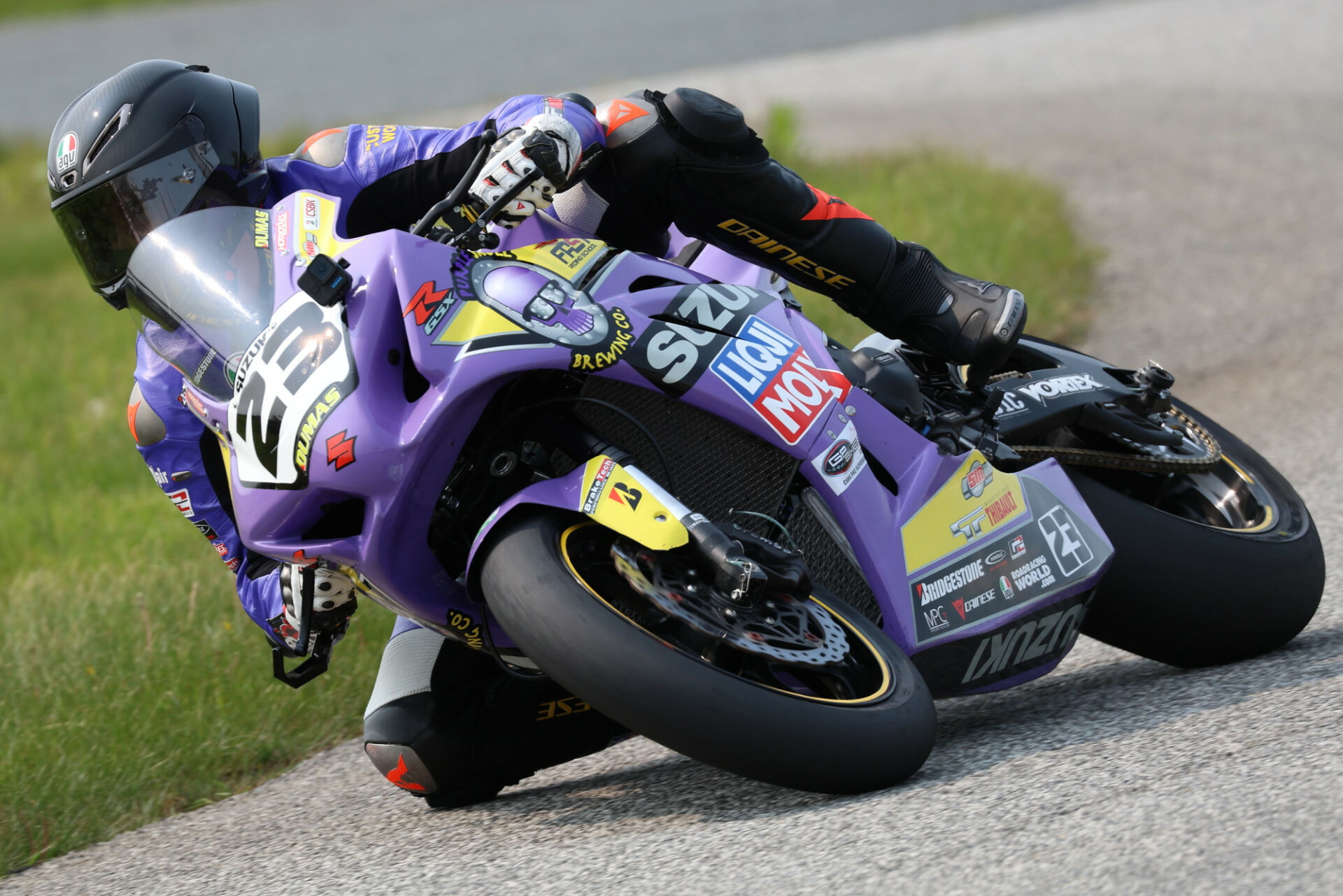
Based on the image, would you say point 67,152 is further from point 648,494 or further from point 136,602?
point 136,602

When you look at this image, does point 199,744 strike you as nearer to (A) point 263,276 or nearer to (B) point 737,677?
(A) point 263,276

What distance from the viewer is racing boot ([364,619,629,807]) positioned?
3463mm

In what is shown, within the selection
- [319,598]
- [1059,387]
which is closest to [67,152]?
[319,598]

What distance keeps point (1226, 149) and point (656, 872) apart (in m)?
9.39

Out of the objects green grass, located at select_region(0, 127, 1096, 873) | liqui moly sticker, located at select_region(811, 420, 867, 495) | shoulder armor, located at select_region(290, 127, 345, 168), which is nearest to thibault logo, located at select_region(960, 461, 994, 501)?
liqui moly sticker, located at select_region(811, 420, 867, 495)

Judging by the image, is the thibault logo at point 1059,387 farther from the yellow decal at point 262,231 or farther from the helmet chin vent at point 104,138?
the helmet chin vent at point 104,138

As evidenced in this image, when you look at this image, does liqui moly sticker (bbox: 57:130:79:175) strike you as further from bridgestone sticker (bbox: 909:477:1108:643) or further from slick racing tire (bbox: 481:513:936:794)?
bridgestone sticker (bbox: 909:477:1108:643)

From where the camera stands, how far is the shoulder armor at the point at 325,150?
11.8 feet

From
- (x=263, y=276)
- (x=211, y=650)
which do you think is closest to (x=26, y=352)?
(x=211, y=650)

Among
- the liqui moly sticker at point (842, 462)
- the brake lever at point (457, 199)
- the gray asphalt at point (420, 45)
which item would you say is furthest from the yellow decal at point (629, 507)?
the gray asphalt at point (420, 45)

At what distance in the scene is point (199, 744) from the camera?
4.22 metres

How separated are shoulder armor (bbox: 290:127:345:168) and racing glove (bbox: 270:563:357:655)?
1.00 m

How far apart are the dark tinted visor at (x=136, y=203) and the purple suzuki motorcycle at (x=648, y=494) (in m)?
0.09

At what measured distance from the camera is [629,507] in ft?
8.88
